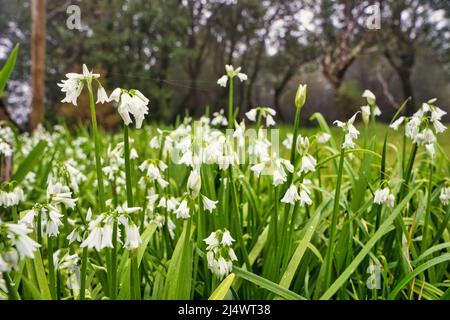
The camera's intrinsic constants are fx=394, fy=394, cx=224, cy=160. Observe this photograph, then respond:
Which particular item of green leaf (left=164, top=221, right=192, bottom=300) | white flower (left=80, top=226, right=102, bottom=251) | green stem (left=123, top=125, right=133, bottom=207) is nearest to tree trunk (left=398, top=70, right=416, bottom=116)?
green leaf (left=164, top=221, right=192, bottom=300)

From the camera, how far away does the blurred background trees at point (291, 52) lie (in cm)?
363

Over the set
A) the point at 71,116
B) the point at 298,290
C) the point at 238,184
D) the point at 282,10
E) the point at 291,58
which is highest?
the point at 282,10

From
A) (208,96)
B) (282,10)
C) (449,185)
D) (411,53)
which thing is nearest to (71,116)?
(208,96)

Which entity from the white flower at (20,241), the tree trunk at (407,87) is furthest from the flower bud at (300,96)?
the tree trunk at (407,87)

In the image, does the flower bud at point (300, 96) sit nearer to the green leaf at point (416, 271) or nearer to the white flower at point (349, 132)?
the white flower at point (349, 132)

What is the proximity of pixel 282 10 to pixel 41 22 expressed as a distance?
2.62 meters

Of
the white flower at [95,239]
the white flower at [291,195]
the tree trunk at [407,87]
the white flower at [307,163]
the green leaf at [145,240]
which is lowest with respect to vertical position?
the green leaf at [145,240]

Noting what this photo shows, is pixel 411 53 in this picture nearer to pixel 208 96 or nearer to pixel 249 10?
pixel 249 10

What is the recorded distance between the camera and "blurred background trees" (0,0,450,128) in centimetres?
363

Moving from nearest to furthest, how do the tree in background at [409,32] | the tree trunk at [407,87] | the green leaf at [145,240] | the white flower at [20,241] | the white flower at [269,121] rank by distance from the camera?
the white flower at [20,241]
the green leaf at [145,240]
the white flower at [269,121]
the tree trunk at [407,87]
the tree in background at [409,32]

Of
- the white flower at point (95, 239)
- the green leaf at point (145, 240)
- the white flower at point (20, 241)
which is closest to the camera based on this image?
the white flower at point (20, 241)

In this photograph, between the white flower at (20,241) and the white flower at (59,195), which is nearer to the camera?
the white flower at (20,241)
